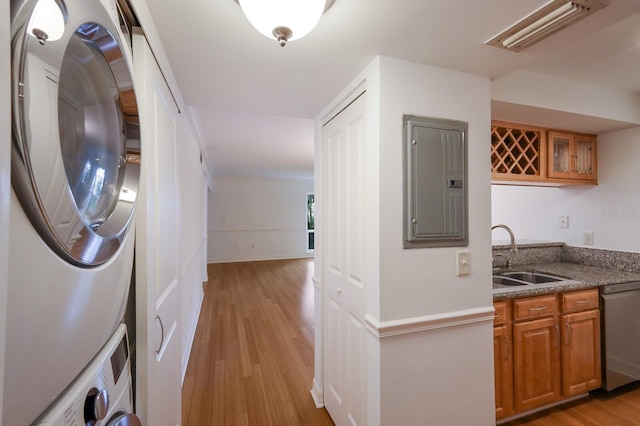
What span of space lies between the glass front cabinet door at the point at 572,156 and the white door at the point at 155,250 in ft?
9.23

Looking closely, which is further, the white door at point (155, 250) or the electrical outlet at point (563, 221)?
the electrical outlet at point (563, 221)

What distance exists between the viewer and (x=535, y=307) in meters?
1.72

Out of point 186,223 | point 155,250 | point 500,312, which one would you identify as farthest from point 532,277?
point 186,223

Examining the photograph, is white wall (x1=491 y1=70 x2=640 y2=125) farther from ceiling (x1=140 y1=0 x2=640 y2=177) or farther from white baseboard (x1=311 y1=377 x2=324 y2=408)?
white baseboard (x1=311 y1=377 x2=324 y2=408)

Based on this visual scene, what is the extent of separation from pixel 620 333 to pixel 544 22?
225cm

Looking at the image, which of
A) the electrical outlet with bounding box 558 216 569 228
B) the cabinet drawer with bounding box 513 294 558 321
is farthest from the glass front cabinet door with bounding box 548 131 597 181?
the cabinet drawer with bounding box 513 294 558 321

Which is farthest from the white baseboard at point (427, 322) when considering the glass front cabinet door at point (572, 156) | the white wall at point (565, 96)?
the glass front cabinet door at point (572, 156)

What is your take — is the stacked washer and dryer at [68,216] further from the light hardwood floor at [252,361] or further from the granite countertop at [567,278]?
the granite countertop at [567,278]

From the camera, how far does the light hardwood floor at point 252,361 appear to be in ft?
6.11

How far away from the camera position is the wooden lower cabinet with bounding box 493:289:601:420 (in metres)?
1.66

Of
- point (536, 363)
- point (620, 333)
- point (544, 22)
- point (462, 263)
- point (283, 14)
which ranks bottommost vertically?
point (536, 363)

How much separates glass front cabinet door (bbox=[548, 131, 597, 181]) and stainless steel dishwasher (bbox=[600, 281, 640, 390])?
3.06 feet

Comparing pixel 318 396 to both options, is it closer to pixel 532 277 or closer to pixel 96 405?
pixel 96 405

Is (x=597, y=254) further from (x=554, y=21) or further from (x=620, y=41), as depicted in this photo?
(x=554, y=21)
